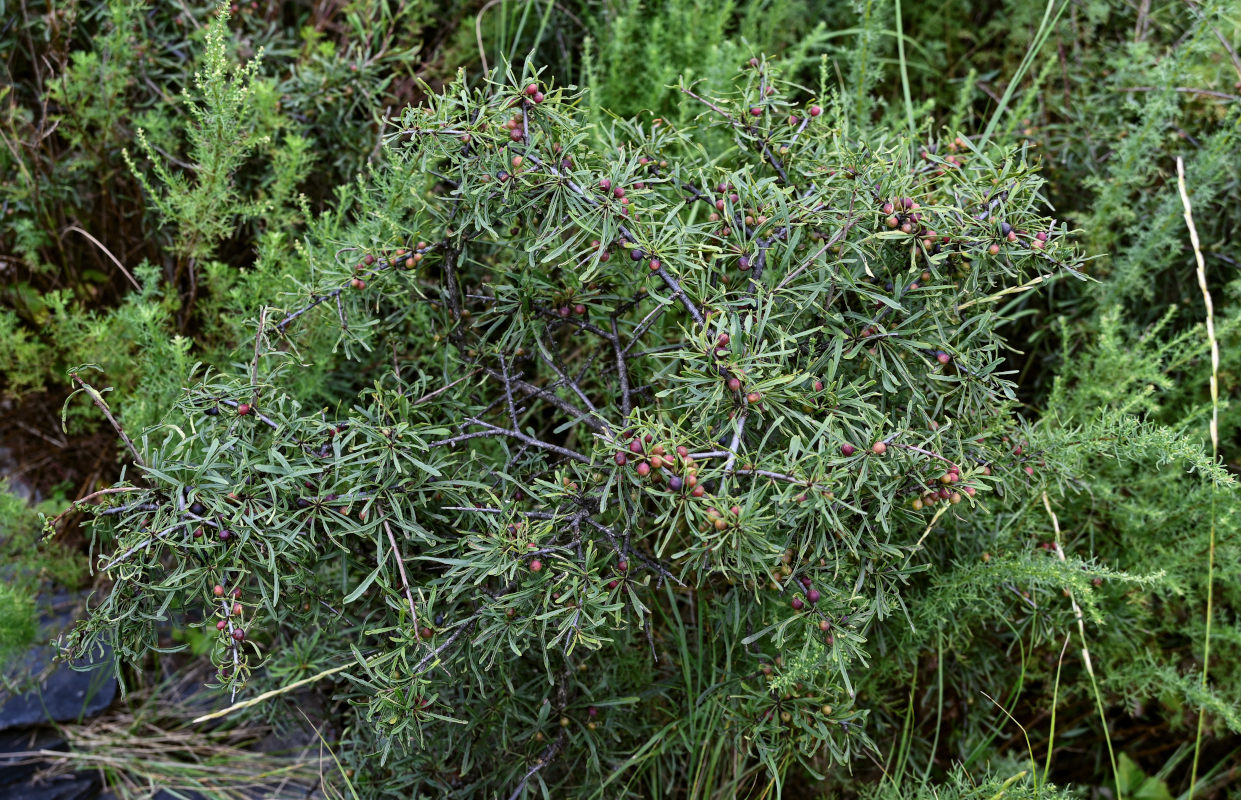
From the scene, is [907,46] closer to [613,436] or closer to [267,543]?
[613,436]

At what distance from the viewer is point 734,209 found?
1.46 metres

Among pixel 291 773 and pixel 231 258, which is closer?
pixel 291 773

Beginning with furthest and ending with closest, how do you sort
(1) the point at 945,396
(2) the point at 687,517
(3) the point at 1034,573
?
(3) the point at 1034,573
(1) the point at 945,396
(2) the point at 687,517

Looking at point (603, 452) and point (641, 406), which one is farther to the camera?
point (641, 406)

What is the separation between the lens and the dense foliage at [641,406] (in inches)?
51.8

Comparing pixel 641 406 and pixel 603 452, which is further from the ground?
pixel 603 452

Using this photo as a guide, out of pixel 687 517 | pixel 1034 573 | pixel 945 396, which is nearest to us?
pixel 687 517

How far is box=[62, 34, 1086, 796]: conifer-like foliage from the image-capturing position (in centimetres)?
127

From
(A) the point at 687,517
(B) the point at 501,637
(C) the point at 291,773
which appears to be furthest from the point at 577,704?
(C) the point at 291,773

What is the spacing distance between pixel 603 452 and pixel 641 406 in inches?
14.3

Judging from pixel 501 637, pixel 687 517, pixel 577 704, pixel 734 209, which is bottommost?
pixel 577 704

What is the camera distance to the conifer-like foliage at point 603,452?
127 centimetres

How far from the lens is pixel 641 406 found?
1638mm

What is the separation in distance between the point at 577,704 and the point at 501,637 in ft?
1.13
